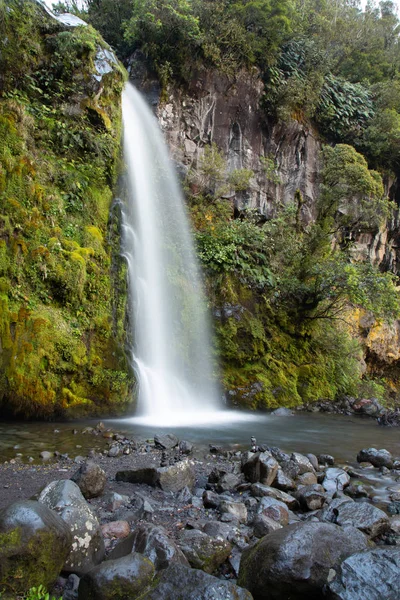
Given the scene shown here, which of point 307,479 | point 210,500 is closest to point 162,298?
point 307,479

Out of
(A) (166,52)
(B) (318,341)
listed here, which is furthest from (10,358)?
(A) (166,52)

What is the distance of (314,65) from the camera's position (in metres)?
20.5

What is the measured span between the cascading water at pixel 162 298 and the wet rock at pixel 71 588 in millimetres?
6191

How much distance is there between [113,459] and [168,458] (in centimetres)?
82

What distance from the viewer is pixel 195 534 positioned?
3.56 m

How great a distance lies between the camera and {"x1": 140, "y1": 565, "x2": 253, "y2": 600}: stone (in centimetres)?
235

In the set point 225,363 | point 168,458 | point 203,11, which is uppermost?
point 203,11

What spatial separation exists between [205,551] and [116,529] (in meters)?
0.84

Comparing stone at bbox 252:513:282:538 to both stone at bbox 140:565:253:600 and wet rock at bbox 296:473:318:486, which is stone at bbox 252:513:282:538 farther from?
wet rock at bbox 296:473:318:486

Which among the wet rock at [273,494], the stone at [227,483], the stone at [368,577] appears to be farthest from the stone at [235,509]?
the stone at [368,577]

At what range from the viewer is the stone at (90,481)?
433 centimetres

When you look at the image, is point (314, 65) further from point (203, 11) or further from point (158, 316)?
point (158, 316)

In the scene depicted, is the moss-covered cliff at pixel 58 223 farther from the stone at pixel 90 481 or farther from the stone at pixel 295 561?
the stone at pixel 295 561

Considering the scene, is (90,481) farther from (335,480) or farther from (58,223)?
(58,223)
